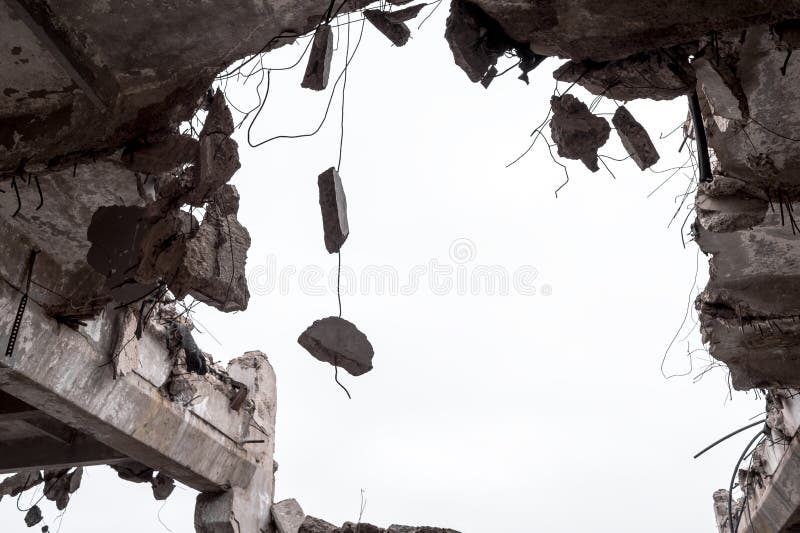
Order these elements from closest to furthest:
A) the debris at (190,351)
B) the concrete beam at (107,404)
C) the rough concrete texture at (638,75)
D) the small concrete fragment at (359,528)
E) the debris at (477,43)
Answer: the debris at (477,43) < the rough concrete texture at (638,75) < the concrete beam at (107,404) < the debris at (190,351) < the small concrete fragment at (359,528)

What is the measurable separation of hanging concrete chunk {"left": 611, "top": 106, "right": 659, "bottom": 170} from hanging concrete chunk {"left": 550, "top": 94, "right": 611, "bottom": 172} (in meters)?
0.13

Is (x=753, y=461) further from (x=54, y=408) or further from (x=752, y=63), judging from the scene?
(x=54, y=408)

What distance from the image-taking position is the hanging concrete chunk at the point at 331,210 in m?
3.19

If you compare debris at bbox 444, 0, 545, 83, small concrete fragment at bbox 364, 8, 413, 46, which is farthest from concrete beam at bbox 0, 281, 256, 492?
debris at bbox 444, 0, 545, 83

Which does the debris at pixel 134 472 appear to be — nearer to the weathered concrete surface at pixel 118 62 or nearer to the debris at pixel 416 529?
the debris at pixel 416 529

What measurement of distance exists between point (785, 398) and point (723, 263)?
7.53ft

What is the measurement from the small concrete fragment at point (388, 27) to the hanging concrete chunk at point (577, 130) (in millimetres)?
689

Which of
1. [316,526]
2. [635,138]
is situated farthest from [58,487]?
[635,138]

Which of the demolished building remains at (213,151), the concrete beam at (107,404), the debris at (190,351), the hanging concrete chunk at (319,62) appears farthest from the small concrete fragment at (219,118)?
the debris at (190,351)

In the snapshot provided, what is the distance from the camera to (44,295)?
4.41m

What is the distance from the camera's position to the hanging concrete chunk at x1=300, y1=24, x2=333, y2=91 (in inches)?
123

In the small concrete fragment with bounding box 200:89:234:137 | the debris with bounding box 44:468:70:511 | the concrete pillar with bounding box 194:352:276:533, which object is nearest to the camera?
the small concrete fragment with bounding box 200:89:234:137

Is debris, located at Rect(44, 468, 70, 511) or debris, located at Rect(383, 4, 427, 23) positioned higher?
debris, located at Rect(383, 4, 427, 23)

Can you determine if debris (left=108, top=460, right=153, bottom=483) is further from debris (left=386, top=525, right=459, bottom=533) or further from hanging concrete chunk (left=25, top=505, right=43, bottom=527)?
debris (left=386, top=525, right=459, bottom=533)
